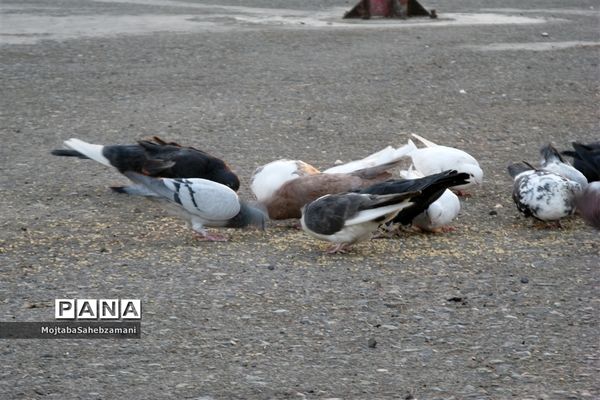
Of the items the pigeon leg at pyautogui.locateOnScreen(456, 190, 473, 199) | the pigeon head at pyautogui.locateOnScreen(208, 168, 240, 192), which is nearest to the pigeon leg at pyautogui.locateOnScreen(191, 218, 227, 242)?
the pigeon head at pyautogui.locateOnScreen(208, 168, 240, 192)

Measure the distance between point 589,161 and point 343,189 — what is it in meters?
1.69

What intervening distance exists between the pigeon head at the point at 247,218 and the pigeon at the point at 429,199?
0.68 meters

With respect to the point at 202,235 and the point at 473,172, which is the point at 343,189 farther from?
the point at 473,172

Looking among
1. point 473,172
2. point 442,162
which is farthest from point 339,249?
point 473,172

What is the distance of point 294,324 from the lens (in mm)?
4973

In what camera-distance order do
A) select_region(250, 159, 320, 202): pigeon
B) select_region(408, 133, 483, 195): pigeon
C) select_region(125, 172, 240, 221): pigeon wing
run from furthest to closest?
select_region(408, 133, 483, 195): pigeon → select_region(250, 159, 320, 202): pigeon → select_region(125, 172, 240, 221): pigeon wing

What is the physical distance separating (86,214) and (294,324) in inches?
93.9

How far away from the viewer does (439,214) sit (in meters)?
6.37

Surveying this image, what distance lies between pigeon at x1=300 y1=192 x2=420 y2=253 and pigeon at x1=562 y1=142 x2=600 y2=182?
1674mm

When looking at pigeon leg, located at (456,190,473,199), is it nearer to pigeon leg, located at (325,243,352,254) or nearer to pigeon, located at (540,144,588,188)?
pigeon, located at (540,144,588,188)

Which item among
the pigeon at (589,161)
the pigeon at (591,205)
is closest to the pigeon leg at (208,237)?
the pigeon at (591,205)

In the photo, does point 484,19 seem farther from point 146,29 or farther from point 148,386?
point 148,386

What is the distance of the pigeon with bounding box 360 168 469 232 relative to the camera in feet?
19.4

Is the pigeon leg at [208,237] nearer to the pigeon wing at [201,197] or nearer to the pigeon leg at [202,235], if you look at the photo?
the pigeon leg at [202,235]
